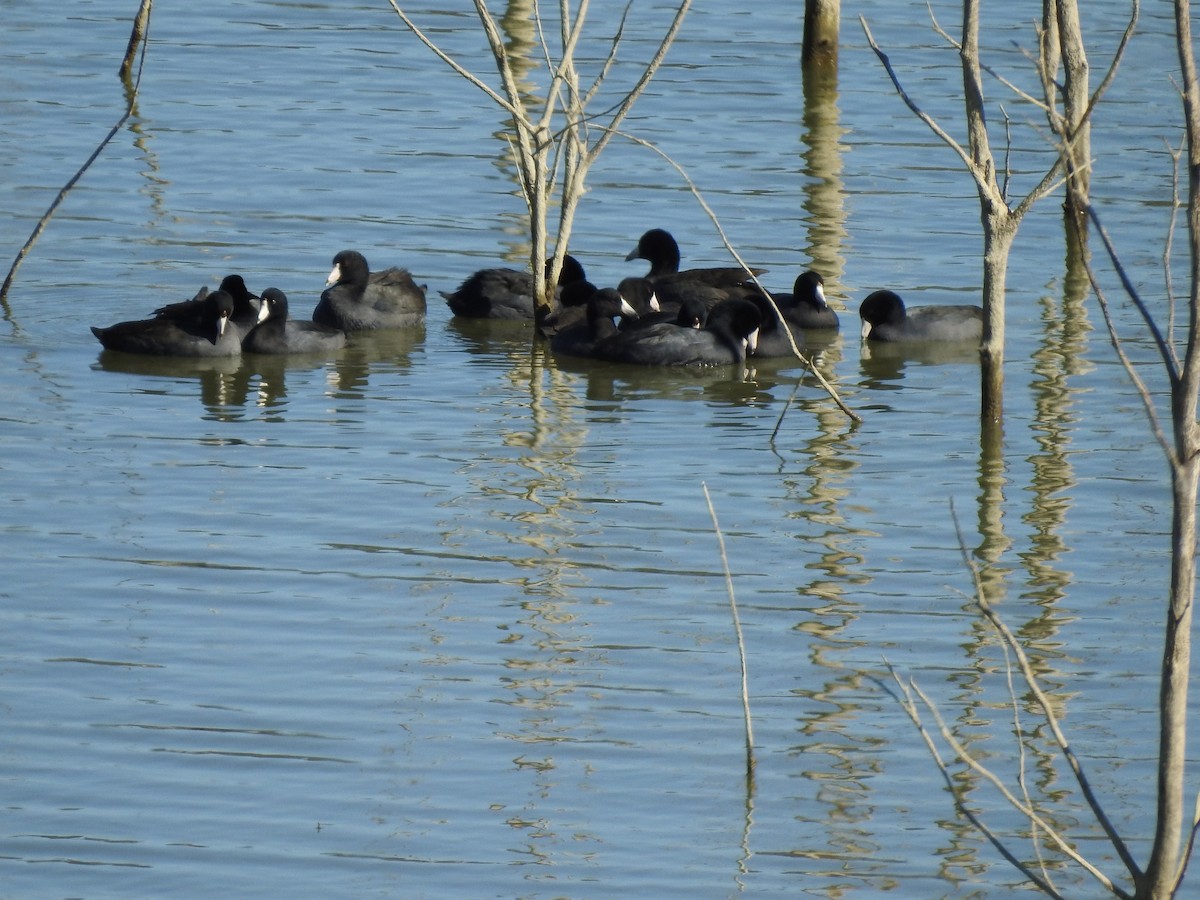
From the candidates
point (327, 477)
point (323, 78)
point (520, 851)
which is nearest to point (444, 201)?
point (323, 78)

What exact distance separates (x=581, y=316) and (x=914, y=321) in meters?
2.19

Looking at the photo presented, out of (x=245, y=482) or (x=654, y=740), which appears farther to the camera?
(x=245, y=482)

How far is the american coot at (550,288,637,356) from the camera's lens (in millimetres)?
13312

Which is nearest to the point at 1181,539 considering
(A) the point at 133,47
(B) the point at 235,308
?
(B) the point at 235,308

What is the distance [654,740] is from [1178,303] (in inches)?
383

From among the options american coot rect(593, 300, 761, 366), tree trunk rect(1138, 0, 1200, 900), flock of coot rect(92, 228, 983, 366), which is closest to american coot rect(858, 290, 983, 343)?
flock of coot rect(92, 228, 983, 366)

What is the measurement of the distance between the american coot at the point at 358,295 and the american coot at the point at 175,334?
910 millimetres

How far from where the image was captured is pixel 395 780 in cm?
700

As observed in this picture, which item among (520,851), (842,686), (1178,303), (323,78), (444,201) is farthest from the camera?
(323,78)

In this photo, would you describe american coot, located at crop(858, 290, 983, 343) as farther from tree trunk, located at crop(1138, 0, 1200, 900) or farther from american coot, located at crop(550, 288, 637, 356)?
tree trunk, located at crop(1138, 0, 1200, 900)

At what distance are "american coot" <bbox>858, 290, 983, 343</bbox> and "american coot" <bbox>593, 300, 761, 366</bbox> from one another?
79 cm

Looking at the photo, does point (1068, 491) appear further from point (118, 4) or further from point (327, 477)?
point (118, 4)

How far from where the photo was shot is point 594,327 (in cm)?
1331

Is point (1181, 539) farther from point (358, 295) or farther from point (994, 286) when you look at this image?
point (358, 295)
